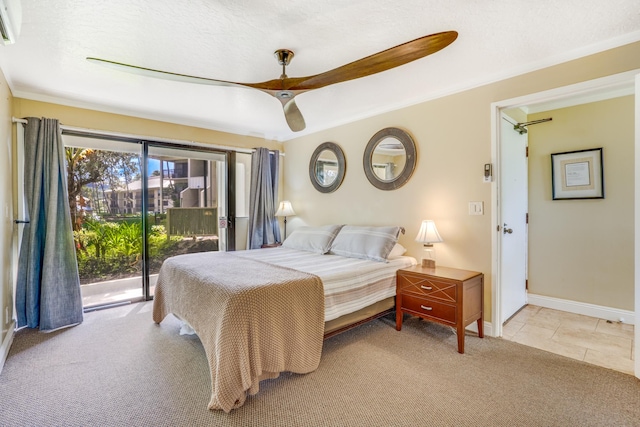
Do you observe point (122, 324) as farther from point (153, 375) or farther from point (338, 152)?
point (338, 152)

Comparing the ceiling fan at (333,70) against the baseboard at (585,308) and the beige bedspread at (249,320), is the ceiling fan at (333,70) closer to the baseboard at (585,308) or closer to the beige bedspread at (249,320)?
the beige bedspread at (249,320)

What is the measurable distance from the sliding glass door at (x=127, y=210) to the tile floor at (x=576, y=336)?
13.1 feet

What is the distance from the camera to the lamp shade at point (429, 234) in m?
2.77

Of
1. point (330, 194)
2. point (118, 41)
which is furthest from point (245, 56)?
point (330, 194)

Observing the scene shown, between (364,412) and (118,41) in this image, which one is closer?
(364,412)

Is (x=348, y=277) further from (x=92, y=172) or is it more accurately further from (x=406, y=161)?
(x=92, y=172)

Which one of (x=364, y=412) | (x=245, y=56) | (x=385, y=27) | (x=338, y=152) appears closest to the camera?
(x=364, y=412)

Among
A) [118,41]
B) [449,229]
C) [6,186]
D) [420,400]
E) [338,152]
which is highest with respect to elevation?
[118,41]

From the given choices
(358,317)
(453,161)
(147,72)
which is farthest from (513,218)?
(147,72)

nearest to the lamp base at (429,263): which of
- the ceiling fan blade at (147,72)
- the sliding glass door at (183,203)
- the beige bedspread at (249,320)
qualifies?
the beige bedspread at (249,320)

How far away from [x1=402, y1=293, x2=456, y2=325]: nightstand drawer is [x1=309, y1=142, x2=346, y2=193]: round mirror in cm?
187

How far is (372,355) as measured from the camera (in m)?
2.34

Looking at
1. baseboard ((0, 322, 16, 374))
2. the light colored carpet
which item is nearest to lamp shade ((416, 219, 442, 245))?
the light colored carpet

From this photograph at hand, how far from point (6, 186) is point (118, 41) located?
68.0 inches
